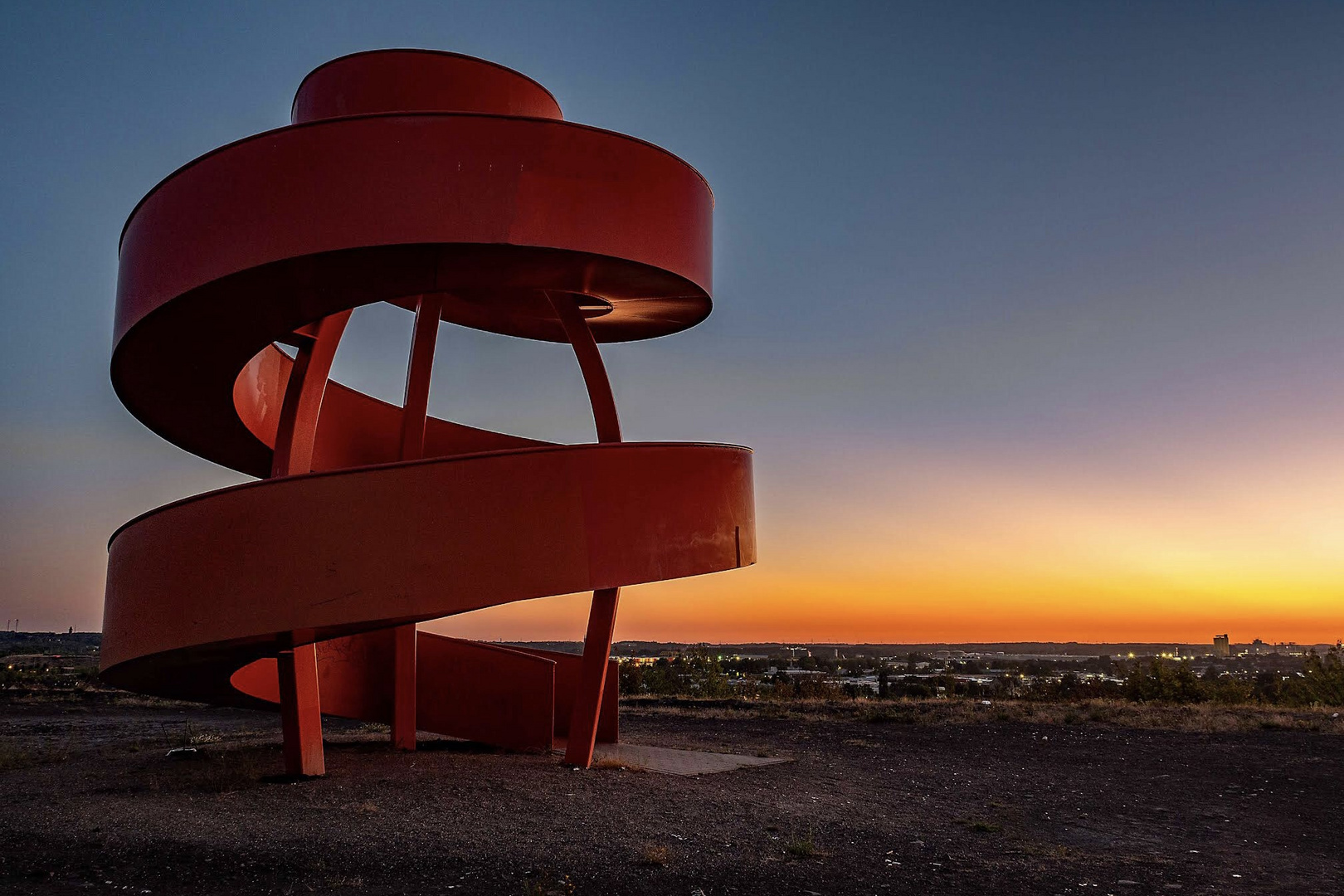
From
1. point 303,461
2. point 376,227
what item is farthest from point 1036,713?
point 376,227

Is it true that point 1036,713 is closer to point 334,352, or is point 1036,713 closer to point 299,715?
point 299,715

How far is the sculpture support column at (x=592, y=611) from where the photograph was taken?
12359 millimetres

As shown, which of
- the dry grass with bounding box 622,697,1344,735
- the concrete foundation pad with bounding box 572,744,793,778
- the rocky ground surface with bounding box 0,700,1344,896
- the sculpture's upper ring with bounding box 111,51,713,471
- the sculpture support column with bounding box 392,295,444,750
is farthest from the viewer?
the dry grass with bounding box 622,697,1344,735

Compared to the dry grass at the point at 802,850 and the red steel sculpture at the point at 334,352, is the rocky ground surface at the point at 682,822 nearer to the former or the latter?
the dry grass at the point at 802,850

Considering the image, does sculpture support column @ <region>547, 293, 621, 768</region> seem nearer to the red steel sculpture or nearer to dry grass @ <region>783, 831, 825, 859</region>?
the red steel sculpture

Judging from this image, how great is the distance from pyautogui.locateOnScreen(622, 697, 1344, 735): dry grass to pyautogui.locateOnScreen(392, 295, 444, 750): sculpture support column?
9710mm

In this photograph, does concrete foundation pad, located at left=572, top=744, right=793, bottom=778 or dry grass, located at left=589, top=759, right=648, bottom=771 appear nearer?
dry grass, located at left=589, top=759, right=648, bottom=771

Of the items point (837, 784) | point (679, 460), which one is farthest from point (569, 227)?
point (837, 784)

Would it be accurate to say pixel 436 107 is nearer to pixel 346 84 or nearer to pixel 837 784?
pixel 346 84

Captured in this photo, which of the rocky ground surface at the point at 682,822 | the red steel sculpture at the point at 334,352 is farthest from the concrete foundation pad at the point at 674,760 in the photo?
the red steel sculpture at the point at 334,352

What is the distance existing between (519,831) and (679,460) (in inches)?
159

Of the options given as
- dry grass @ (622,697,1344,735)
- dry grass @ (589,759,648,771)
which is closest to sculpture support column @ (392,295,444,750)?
dry grass @ (589,759,648,771)

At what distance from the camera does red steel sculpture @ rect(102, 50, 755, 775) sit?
29.7 feet

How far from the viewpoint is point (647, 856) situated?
24.0ft
